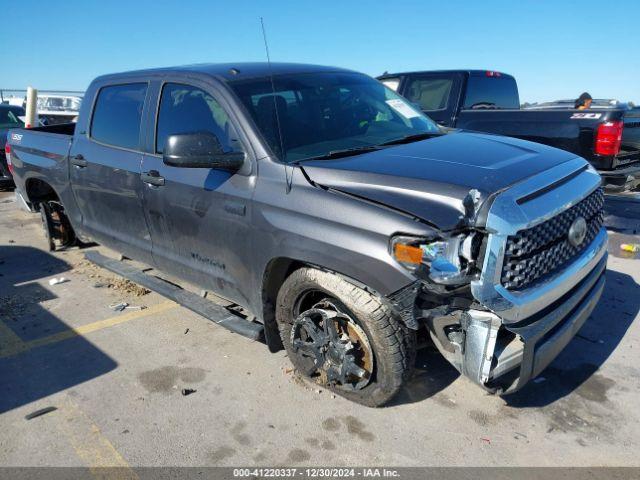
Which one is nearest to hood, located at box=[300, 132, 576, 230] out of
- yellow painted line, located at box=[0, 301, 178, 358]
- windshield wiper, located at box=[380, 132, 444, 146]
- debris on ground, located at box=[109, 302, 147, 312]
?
windshield wiper, located at box=[380, 132, 444, 146]

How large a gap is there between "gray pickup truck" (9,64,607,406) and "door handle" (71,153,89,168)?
1.15ft

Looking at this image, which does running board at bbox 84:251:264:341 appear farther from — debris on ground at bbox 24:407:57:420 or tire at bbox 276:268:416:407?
debris on ground at bbox 24:407:57:420

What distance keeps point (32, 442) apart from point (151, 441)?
671 millimetres

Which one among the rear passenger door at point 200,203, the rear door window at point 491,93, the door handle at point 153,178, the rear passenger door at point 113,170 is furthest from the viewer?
the rear door window at point 491,93

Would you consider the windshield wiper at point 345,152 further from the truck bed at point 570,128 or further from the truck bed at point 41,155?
the truck bed at point 570,128

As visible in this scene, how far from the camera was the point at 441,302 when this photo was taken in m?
2.43

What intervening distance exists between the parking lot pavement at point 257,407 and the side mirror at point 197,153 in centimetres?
144

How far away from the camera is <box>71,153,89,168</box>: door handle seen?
4615 millimetres

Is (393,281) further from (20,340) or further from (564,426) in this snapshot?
(20,340)

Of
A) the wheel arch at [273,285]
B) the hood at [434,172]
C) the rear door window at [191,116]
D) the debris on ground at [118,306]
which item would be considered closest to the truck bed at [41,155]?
the debris on ground at [118,306]

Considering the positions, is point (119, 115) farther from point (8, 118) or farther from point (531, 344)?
point (8, 118)

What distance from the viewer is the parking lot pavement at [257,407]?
2.67 metres

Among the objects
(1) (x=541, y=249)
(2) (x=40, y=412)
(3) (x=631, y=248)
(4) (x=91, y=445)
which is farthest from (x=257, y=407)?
(3) (x=631, y=248)

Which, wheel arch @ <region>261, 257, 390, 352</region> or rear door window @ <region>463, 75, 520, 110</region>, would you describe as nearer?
wheel arch @ <region>261, 257, 390, 352</region>
